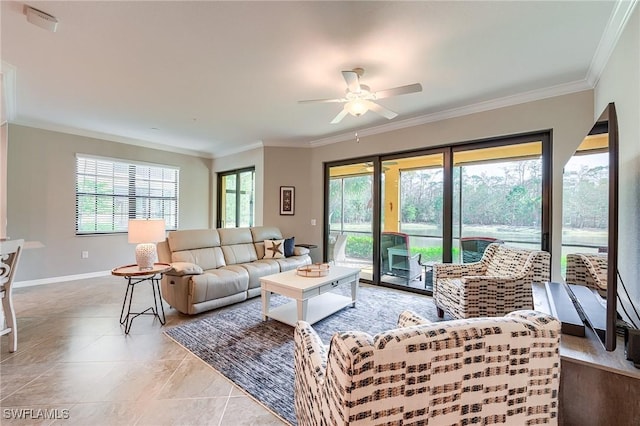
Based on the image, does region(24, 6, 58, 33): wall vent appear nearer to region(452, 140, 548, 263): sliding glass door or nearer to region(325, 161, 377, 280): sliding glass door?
region(325, 161, 377, 280): sliding glass door

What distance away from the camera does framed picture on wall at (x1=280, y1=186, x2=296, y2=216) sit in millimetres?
5543

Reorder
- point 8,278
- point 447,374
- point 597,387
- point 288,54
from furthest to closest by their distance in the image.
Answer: point 288,54, point 8,278, point 597,387, point 447,374

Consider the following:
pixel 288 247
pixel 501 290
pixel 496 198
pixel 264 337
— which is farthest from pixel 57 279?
pixel 496 198

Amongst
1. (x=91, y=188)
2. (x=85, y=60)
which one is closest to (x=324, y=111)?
(x=85, y=60)

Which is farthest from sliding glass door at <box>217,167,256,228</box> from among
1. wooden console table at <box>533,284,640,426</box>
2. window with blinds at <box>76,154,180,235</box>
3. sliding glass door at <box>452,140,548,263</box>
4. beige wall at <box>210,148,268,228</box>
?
wooden console table at <box>533,284,640,426</box>

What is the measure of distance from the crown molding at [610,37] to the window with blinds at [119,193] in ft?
21.9

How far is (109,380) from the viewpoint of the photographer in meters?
1.99

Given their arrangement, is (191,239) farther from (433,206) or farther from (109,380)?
(433,206)

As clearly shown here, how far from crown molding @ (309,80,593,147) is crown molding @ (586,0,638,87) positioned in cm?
17

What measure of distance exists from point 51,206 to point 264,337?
4488 millimetres

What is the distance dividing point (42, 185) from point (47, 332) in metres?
2.97

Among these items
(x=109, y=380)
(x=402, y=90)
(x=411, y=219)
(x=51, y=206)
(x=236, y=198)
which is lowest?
(x=109, y=380)

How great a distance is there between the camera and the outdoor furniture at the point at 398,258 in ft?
14.3

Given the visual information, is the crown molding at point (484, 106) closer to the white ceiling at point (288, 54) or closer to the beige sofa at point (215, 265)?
the white ceiling at point (288, 54)
